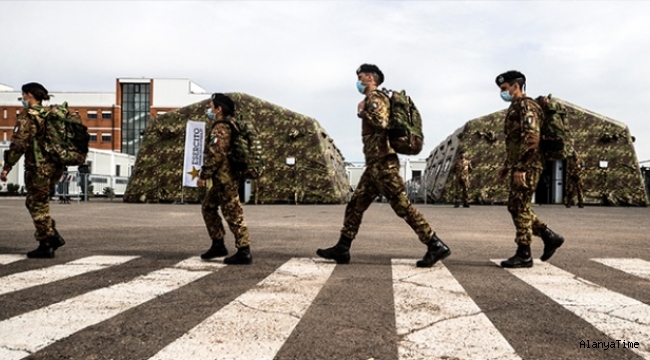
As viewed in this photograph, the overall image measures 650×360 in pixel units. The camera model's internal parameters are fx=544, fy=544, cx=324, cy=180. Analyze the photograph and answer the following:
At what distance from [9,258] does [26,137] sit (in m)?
1.26

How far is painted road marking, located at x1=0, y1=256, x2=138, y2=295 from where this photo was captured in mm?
4143

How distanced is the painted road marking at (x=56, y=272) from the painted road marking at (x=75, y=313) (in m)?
0.65

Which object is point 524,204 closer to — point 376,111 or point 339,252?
point 376,111

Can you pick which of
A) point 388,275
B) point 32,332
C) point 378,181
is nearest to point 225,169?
point 378,181

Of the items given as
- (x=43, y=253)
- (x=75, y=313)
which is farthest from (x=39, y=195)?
(x=75, y=313)

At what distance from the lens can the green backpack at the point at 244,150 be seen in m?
5.31

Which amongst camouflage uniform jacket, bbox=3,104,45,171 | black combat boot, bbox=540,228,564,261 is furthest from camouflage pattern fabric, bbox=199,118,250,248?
black combat boot, bbox=540,228,564,261

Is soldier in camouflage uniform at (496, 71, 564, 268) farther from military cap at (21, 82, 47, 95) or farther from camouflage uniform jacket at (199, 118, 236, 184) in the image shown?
military cap at (21, 82, 47, 95)

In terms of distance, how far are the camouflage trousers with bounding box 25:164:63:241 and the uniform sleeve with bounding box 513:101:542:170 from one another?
4.80 m

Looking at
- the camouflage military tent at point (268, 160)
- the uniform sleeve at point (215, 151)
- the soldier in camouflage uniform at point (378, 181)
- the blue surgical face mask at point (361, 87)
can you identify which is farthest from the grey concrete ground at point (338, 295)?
the camouflage military tent at point (268, 160)

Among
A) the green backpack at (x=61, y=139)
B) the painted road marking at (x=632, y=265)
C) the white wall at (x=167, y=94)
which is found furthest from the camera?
the white wall at (x=167, y=94)

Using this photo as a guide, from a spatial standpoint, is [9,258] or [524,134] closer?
[524,134]

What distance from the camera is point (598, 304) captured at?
11.6 ft

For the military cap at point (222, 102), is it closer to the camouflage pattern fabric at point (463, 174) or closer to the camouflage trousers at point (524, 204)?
the camouflage trousers at point (524, 204)
